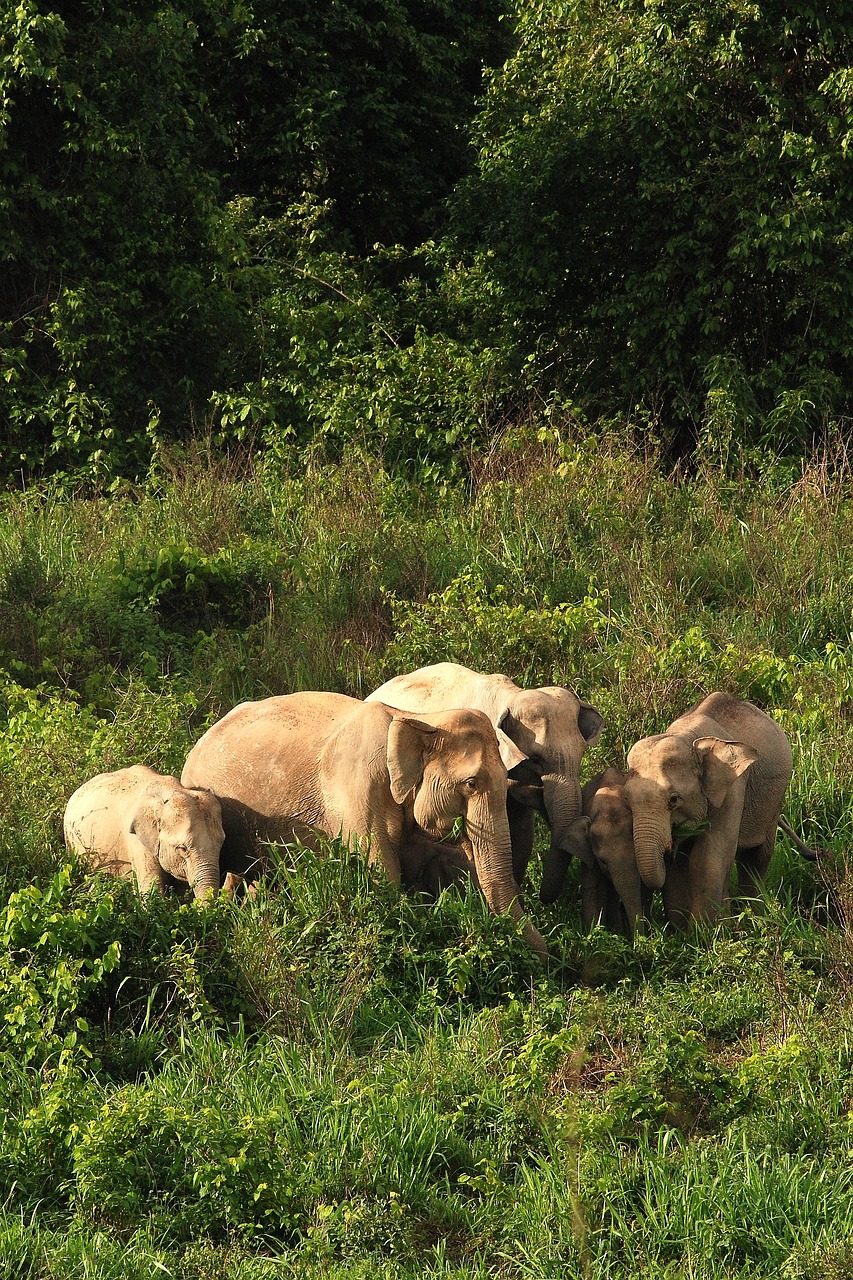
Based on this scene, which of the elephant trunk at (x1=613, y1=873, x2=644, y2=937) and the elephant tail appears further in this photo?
the elephant tail

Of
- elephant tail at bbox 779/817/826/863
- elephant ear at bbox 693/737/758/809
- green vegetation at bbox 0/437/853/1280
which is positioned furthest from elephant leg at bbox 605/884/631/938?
elephant tail at bbox 779/817/826/863

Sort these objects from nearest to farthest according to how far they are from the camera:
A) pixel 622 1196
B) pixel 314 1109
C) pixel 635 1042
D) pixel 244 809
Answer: pixel 622 1196 < pixel 314 1109 < pixel 635 1042 < pixel 244 809

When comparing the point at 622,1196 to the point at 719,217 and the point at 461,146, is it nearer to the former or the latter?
the point at 719,217

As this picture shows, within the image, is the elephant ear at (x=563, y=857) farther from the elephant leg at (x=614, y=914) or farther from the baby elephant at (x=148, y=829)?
the baby elephant at (x=148, y=829)

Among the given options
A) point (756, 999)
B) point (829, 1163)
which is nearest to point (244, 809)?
point (756, 999)

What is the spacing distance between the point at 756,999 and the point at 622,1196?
4.41ft

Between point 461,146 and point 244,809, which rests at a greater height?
point 461,146

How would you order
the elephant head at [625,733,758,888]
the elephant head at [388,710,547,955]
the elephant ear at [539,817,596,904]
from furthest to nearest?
the elephant ear at [539,817,596,904]
the elephant head at [625,733,758,888]
the elephant head at [388,710,547,955]

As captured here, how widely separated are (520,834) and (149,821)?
1.43 m

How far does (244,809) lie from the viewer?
6.38m

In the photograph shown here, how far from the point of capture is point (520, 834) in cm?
627

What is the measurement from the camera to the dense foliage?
1381 centimetres

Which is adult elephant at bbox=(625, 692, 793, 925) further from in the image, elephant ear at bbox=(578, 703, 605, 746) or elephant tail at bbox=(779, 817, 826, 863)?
elephant ear at bbox=(578, 703, 605, 746)

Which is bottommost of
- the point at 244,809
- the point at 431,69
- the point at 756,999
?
the point at 756,999
